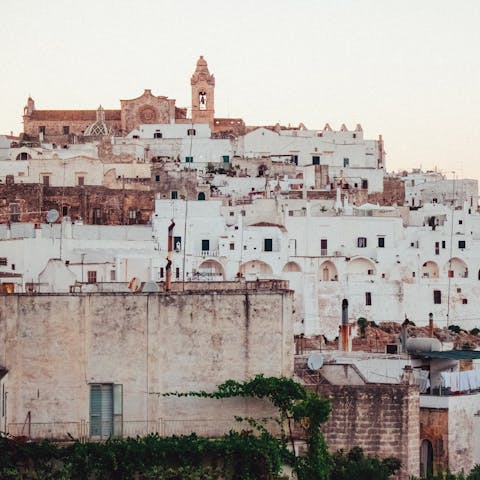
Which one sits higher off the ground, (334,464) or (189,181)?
(189,181)

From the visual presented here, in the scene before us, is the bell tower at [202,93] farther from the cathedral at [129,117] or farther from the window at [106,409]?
the window at [106,409]

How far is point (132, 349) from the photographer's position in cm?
1744

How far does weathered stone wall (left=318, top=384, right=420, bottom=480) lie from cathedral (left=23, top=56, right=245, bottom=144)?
4815cm

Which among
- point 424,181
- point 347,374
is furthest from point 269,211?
point 347,374

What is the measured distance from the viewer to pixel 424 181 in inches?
2645

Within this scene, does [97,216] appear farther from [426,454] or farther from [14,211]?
[426,454]

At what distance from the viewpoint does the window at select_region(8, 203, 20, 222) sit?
5207 cm

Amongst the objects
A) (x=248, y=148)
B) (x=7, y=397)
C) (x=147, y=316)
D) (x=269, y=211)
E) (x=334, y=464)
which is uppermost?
(x=248, y=148)

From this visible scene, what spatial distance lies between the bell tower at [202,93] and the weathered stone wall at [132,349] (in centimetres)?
5346

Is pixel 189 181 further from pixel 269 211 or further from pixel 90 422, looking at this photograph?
pixel 90 422

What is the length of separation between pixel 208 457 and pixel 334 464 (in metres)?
2.86

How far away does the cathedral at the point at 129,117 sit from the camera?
226ft

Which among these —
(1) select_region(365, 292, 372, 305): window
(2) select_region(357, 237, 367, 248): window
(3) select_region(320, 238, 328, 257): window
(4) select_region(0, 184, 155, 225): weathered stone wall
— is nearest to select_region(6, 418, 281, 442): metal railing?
(1) select_region(365, 292, 372, 305): window

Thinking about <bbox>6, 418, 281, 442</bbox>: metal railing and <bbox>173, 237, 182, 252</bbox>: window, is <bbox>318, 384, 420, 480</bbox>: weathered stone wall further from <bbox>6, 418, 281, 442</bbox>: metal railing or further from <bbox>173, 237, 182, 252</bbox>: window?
<bbox>173, 237, 182, 252</bbox>: window
